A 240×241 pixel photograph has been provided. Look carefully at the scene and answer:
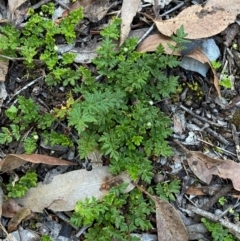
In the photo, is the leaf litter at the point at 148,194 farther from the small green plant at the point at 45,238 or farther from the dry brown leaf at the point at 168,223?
the small green plant at the point at 45,238

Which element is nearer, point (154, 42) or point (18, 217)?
point (18, 217)

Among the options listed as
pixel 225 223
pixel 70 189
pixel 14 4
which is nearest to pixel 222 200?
pixel 225 223

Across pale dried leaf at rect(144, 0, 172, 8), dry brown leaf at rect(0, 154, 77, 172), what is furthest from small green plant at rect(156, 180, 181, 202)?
pale dried leaf at rect(144, 0, 172, 8)

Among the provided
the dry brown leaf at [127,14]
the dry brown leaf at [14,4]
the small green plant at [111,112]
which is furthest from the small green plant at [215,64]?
the dry brown leaf at [14,4]

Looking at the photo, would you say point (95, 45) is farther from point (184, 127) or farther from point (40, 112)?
point (184, 127)

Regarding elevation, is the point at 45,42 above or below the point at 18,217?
above

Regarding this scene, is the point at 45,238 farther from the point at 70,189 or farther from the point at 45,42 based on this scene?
the point at 45,42

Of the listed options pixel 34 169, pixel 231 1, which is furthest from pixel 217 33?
pixel 34 169
